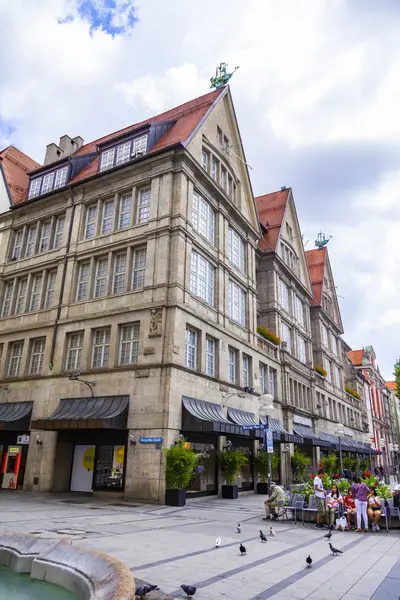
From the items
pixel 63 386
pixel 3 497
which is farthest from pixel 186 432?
pixel 3 497

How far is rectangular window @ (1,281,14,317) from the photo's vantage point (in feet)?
97.3

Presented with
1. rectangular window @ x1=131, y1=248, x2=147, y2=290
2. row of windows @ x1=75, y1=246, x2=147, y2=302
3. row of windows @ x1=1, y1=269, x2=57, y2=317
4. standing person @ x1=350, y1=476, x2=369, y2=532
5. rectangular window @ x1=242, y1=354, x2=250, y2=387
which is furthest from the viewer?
rectangular window @ x1=242, y1=354, x2=250, y2=387

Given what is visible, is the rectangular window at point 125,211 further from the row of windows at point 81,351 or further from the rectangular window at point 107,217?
the row of windows at point 81,351

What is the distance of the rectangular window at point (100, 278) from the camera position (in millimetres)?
25672

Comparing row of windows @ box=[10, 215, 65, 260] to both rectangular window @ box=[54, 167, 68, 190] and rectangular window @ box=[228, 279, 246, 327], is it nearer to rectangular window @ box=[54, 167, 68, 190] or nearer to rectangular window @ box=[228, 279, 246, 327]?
rectangular window @ box=[54, 167, 68, 190]

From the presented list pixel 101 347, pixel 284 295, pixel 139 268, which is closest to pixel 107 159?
pixel 139 268

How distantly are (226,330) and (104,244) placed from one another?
903 cm

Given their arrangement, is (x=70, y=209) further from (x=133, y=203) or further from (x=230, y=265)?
(x=230, y=265)

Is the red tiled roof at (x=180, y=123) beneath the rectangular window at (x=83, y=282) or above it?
above

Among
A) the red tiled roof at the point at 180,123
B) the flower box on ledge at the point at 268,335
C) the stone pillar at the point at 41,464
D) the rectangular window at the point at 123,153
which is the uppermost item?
the red tiled roof at the point at 180,123

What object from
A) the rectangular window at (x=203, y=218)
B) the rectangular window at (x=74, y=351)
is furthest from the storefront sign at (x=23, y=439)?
the rectangular window at (x=203, y=218)

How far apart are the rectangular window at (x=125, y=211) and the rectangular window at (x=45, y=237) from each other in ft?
19.8

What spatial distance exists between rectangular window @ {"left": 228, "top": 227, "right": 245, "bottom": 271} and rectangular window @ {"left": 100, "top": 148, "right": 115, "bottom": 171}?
30.1ft

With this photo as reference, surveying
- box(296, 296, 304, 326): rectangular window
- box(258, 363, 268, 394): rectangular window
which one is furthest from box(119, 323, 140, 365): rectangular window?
box(296, 296, 304, 326): rectangular window
